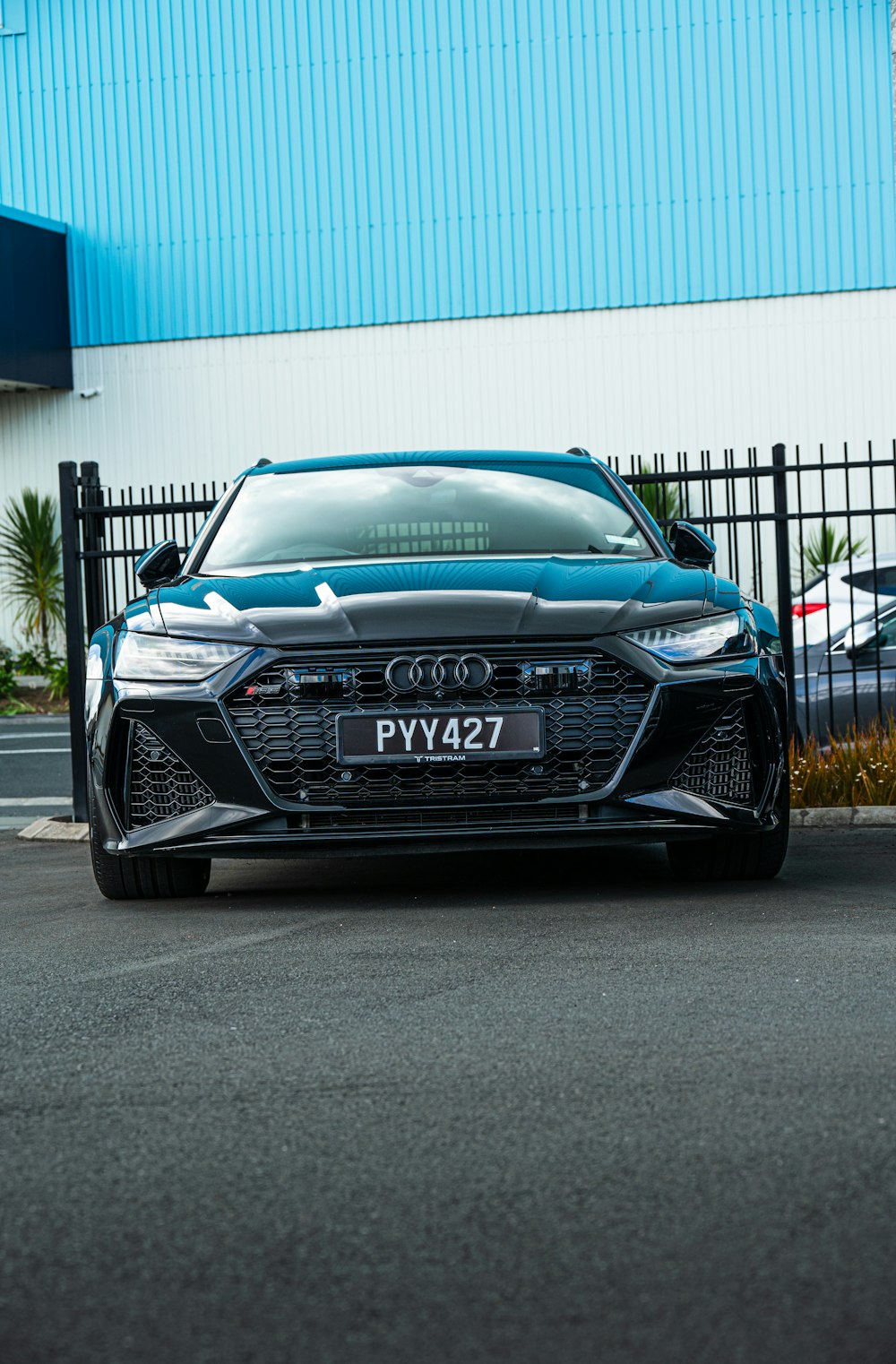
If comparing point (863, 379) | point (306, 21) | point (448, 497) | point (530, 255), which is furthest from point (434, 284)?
point (448, 497)

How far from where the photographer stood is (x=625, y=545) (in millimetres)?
6031

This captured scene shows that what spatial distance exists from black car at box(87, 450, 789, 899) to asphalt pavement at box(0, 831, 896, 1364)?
1.00 ft

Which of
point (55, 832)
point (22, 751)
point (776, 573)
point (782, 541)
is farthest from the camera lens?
point (22, 751)

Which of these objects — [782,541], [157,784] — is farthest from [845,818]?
[157,784]

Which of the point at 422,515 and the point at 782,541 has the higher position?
the point at 422,515

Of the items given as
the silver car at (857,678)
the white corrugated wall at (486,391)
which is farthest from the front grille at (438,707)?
the white corrugated wall at (486,391)

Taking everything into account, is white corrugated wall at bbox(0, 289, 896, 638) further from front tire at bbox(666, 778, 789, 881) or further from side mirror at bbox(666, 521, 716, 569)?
front tire at bbox(666, 778, 789, 881)

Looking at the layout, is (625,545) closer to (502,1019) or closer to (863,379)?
(502,1019)

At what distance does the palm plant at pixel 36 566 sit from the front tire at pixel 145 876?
16.3 metres

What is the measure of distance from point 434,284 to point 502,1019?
19.9 metres

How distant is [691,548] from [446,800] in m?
1.63

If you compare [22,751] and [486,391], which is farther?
[486,391]

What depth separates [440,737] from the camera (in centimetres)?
496

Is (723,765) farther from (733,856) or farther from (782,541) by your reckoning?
(782,541)
